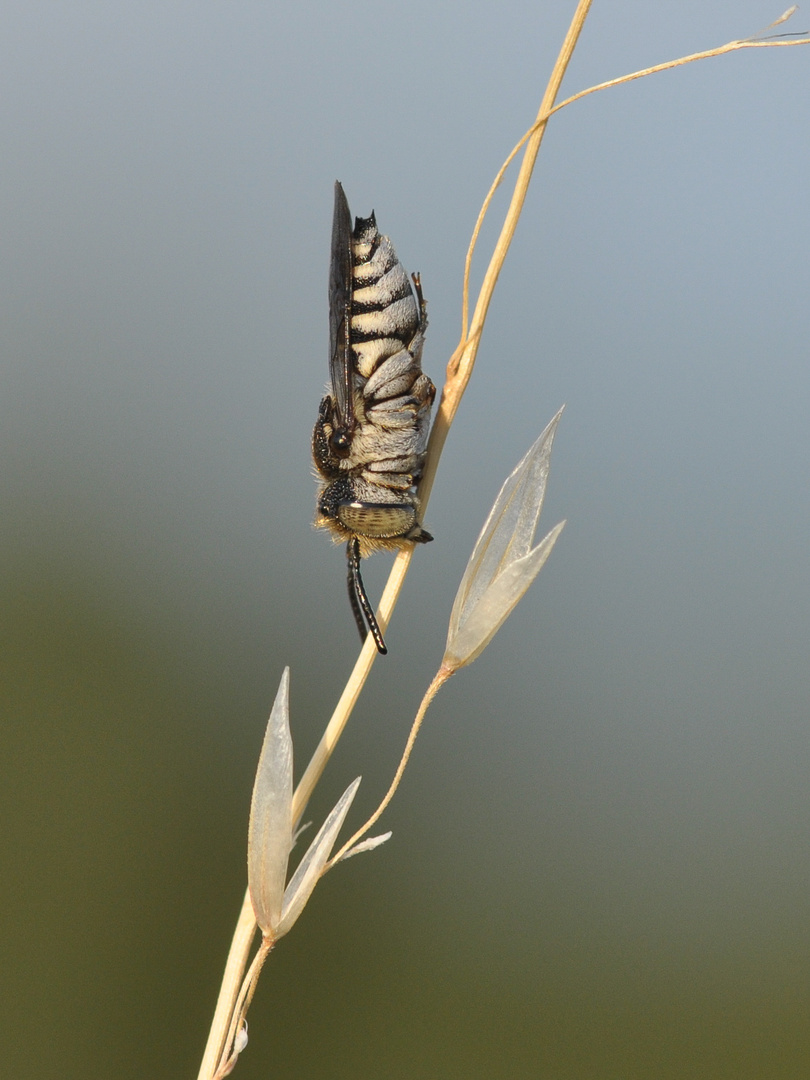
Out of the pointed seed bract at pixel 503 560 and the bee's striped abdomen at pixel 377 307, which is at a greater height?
the bee's striped abdomen at pixel 377 307

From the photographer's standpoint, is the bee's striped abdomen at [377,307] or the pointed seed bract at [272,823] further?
the bee's striped abdomen at [377,307]

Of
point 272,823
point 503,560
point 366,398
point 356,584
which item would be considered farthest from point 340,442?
point 272,823

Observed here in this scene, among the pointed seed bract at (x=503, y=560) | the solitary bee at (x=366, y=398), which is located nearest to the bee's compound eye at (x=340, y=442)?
the solitary bee at (x=366, y=398)

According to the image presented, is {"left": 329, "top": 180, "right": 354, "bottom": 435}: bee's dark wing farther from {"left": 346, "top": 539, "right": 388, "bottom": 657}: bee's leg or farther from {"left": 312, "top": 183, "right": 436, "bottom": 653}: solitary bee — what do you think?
{"left": 346, "top": 539, "right": 388, "bottom": 657}: bee's leg

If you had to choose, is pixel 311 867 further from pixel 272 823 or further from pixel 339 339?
pixel 339 339

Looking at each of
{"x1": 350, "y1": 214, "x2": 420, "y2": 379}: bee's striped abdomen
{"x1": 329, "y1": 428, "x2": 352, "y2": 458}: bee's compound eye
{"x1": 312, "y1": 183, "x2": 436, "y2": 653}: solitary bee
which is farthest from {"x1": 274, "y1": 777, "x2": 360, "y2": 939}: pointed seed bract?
{"x1": 350, "y1": 214, "x2": 420, "y2": 379}: bee's striped abdomen

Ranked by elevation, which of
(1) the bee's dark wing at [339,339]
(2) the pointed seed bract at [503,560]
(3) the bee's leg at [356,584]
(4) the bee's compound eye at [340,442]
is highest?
(1) the bee's dark wing at [339,339]

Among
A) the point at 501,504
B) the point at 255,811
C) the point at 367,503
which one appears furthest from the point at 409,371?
the point at 255,811

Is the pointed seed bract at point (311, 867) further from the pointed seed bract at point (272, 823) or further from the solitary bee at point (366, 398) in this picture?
the solitary bee at point (366, 398)
